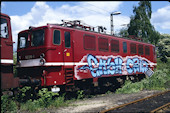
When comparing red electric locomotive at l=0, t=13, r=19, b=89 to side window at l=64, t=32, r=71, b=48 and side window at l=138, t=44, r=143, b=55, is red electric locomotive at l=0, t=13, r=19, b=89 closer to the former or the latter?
side window at l=64, t=32, r=71, b=48

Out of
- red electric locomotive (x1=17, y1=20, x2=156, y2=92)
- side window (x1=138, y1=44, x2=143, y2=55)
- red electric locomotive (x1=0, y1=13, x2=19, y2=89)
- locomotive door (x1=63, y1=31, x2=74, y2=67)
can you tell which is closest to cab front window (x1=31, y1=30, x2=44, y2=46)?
red electric locomotive (x1=17, y1=20, x2=156, y2=92)

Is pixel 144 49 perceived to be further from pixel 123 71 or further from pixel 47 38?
pixel 47 38

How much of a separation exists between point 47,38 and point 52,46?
0.46 metres

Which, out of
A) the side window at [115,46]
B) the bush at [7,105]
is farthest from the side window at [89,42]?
the bush at [7,105]

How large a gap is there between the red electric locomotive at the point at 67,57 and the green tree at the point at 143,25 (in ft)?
59.8

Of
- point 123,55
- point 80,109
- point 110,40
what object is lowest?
point 80,109

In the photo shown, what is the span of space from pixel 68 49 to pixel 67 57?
0.44 m

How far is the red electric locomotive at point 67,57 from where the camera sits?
10.5 m

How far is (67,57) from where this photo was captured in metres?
11.3

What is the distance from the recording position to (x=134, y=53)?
1788 centimetres

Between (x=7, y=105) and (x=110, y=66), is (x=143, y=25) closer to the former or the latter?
(x=110, y=66)

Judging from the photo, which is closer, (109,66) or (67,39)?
(67,39)

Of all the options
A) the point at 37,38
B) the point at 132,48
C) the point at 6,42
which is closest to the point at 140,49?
the point at 132,48

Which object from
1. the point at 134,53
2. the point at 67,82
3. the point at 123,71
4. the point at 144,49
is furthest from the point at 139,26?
the point at 67,82
